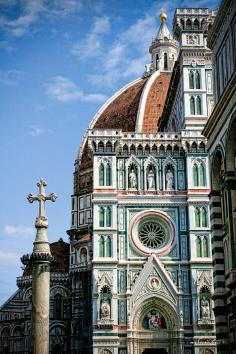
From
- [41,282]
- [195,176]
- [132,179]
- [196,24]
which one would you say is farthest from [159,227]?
[41,282]

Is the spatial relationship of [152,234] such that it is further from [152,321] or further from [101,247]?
[152,321]

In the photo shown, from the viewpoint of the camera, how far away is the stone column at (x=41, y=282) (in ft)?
84.9

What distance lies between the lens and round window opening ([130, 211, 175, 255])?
142 ft

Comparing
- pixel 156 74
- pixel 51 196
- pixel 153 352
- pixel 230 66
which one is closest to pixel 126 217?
pixel 153 352

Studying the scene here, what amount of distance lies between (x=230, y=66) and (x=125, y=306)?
21882 millimetres

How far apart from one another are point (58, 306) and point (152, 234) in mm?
23800

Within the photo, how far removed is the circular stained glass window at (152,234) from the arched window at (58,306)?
2312 cm

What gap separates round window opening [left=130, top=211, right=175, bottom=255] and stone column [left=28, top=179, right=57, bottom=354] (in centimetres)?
1666

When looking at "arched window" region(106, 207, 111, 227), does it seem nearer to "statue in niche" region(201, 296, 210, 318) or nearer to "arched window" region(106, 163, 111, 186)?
"arched window" region(106, 163, 111, 186)

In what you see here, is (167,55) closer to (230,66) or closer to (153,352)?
(153,352)

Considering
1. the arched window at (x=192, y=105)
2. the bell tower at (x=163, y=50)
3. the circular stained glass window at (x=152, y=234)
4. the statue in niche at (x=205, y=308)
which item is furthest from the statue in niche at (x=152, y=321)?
the bell tower at (x=163, y=50)

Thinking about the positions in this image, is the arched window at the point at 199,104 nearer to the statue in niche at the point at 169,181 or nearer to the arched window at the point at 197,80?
the arched window at the point at 197,80

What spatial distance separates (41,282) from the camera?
26422 millimetres

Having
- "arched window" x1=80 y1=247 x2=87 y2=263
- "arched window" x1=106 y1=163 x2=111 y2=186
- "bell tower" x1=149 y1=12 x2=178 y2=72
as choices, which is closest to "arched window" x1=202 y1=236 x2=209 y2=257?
"arched window" x1=106 y1=163 x2=111 y2=186
